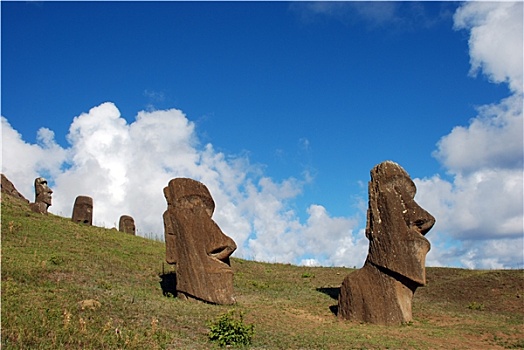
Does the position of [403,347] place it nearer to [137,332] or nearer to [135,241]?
[137,332]

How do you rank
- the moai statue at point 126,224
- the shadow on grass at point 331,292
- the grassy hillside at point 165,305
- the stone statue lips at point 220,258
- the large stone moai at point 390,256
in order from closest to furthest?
the grassy hillside at point 165,305
the large stone moai at point 390,256
the stone statue lips at point 220,258
the shadow on grass at point 331,292
the moai statue at point 126,224

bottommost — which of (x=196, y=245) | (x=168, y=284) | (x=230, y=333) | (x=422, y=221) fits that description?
(x=230, y=333)

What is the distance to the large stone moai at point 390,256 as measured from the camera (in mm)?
18078

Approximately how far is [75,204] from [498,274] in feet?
94.9

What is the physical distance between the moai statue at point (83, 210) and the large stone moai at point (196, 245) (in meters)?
19.3

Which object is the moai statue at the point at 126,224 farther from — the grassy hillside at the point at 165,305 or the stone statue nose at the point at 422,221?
the stone statue nose at the point at 422,221

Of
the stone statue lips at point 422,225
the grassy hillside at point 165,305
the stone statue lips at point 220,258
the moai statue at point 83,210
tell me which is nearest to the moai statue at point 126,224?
the moai statue at point 83,210

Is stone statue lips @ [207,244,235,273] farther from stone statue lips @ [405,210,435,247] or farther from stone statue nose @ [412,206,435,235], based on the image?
stone statue nose @ [412,206,435,235]

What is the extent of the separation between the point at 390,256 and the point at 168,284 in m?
10.1

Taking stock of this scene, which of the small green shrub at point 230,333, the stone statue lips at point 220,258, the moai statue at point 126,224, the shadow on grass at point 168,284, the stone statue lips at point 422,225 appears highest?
the moai statue at point 126,224

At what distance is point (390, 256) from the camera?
18.4 metres

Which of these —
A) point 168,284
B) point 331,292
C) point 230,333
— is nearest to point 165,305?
point 230,333

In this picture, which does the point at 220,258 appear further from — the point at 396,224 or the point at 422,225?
the point at 422,225

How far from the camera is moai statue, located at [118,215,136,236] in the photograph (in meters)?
41.8
